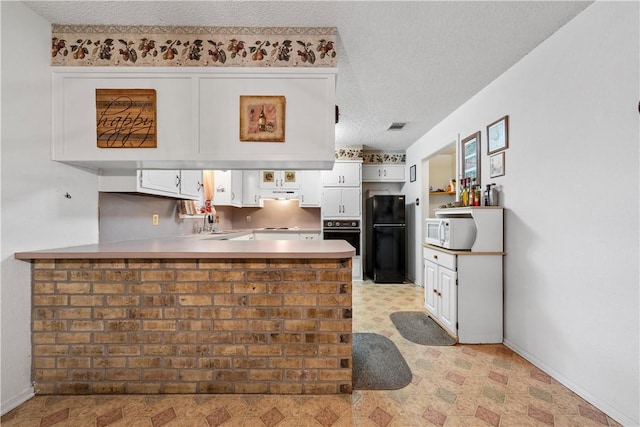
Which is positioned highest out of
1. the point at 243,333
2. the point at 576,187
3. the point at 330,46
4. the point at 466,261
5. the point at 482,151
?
the point at 330,46

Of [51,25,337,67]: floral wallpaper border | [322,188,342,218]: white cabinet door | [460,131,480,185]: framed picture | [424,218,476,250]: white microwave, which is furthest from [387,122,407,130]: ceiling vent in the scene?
[51,25,337,67]: floral wallpaper border

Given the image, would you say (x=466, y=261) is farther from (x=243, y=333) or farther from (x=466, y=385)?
(x=243, y=333)

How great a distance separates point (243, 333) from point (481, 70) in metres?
2.98

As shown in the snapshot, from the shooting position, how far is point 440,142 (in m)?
3.66

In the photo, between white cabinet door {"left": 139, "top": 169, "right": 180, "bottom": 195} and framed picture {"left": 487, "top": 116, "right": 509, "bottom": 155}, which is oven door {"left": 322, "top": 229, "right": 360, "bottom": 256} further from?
white cabinet door {"left": 139, "top": 169, "right": 180, "bottom": 195}

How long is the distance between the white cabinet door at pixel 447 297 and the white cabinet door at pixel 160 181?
2886mm

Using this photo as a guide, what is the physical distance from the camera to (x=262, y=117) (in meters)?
1.86

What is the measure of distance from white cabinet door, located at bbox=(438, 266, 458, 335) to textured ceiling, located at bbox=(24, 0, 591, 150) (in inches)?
75.2

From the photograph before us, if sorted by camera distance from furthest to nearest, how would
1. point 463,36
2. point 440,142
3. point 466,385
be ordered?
point 440,142 → point 463,36 → point 466,385

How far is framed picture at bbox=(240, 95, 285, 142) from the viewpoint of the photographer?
73.5 inches

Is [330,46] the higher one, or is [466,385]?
[330,46]

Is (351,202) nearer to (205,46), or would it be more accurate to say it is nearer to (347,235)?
(347,235)

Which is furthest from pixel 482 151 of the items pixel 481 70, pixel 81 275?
pixel 81 275

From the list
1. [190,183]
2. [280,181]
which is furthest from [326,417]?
[280,181]
